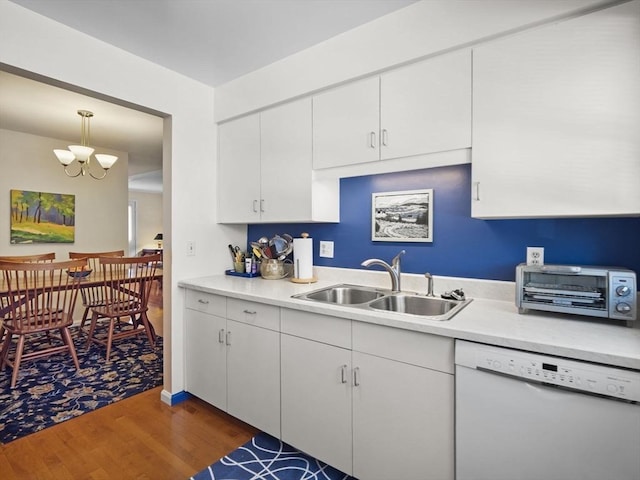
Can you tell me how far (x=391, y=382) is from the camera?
145cm

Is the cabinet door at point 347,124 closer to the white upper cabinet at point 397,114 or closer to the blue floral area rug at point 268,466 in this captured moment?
the white upper cabinet at point 397,114

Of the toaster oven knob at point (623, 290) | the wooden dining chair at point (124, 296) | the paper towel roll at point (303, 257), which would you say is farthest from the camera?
the wooden dining chair at point (124, 296)

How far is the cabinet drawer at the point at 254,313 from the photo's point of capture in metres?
1.86

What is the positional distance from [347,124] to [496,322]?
4.28 ft

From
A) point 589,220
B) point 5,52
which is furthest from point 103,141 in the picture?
point 589,220

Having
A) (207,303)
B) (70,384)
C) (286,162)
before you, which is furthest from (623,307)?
(70,384)

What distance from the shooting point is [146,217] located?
10180 millimetres

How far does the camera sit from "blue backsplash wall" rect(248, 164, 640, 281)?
152cm

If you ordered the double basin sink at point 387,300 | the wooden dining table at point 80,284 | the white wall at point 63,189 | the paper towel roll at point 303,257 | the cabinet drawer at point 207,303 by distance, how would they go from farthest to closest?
the white wall at point 63,189 → the wooden dining table at point 80,284 → the paper towel roll at point 303,257 → the cabinet drawer at point 207,303 → the double basin sink at point 387,300

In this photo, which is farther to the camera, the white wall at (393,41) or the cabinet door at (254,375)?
the cabinet door at (254,375)

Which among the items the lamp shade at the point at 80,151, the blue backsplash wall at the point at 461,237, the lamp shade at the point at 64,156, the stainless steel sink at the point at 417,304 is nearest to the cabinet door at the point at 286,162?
the blue backsplash wall at the point at 461,237

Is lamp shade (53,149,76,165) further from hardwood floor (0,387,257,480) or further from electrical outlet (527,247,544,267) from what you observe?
electrical outlet (527,247,544,267)

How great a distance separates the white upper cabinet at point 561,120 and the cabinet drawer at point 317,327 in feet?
2.71

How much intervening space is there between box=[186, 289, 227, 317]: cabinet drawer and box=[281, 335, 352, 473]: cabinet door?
1.79 ft
